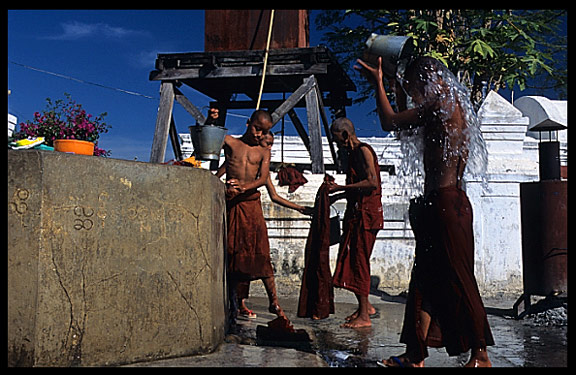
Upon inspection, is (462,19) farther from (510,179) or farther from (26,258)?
(26,258)

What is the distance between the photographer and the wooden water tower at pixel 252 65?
816cm

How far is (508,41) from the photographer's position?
9969 mm

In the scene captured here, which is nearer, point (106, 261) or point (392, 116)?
point (106, 261)

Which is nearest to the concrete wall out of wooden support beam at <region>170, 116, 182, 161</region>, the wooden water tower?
the wooden water tower

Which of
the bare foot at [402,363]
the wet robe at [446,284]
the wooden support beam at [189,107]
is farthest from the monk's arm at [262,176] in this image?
the wooden support beam at [189,107]

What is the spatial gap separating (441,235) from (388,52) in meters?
1.17

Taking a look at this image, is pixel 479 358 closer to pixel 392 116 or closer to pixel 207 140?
pixel 392 116

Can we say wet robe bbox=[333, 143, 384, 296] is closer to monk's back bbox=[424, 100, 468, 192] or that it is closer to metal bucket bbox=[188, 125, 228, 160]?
metal bucket bbox=[188, 125, 228, 160]

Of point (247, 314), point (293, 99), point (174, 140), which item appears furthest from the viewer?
point (174, 140)

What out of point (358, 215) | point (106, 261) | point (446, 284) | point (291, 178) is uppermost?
point (291, 178)

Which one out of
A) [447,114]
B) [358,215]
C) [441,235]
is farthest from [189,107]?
[441,235]

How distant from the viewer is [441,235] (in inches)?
119

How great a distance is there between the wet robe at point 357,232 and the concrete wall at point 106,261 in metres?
1.71

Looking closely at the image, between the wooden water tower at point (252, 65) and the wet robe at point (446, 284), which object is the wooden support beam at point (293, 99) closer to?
the wooden water tower at point (252, 65)
